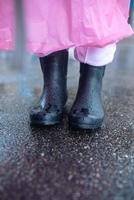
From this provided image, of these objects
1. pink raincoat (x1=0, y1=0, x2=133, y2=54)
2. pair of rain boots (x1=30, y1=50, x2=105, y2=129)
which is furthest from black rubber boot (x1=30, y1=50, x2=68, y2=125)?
pink raincoat (x1=0, y1=0, x2=133, y2=54)

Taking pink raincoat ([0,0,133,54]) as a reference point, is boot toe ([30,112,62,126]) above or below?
below

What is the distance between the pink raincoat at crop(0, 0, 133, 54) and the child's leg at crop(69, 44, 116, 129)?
9 centimetres

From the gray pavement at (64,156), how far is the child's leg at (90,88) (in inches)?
1.3

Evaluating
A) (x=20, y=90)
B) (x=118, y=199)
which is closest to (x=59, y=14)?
(x=118, y=199)

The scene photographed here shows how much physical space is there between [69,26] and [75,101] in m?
0.24

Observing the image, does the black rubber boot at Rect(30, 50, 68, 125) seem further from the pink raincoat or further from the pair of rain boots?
the pink raincoat

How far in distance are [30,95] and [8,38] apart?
0.46 m

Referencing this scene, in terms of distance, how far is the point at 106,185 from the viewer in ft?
1.96

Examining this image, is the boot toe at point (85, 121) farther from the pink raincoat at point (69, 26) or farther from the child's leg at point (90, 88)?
the pink raincoat at point (69, 26)

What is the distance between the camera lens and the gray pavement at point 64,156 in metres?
0.58

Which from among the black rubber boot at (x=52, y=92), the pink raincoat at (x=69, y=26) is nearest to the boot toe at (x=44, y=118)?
the black rubber boot at (x=52, y=92)

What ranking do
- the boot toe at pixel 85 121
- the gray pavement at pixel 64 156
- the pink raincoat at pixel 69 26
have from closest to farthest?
the gray pavement at pixel 64 156 < the pink raincoat at pixel 69 26 < the boot toe at pixel 85 121

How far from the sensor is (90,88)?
2.85 feet

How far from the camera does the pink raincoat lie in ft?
2.26
